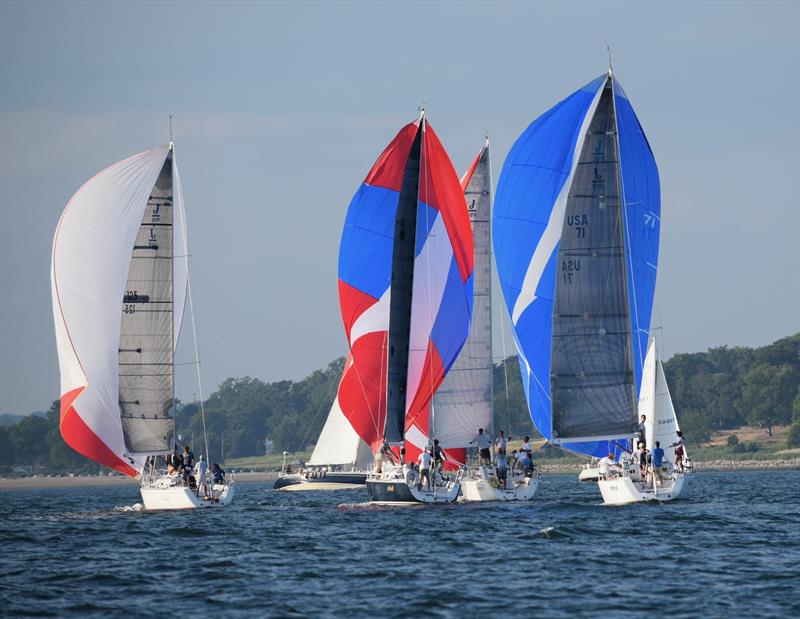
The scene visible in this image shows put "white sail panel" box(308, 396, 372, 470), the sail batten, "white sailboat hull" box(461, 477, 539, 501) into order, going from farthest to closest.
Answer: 1. "white sail panel" box(308, 396, 372, 470)
2. "white sailboat hull" box(461, 477, 539, 501)
3. the sail batten

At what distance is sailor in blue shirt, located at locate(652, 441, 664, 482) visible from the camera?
40250 mm

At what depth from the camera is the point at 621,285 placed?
41.1m

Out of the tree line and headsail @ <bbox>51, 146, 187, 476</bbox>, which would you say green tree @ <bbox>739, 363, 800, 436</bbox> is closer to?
the tree line

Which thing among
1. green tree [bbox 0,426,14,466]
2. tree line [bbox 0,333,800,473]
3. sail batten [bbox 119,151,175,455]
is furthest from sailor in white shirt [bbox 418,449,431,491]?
green tree [bbox 0,426,14,466]

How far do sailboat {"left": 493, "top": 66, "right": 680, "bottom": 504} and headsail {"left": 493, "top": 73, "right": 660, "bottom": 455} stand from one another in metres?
0.03

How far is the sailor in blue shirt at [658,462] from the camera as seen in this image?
40.2 meters

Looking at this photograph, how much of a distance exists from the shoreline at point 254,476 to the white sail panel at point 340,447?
36.2m

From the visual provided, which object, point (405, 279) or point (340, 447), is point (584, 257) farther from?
point (340, 447)

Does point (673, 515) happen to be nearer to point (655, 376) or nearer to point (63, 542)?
point (63, 542)

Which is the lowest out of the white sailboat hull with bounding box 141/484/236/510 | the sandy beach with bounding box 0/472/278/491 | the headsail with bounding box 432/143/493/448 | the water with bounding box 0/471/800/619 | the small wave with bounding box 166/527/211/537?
the water with bounding box 0/471/800/619

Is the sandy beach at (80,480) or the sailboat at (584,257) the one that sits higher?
the sailboat at (584,257)

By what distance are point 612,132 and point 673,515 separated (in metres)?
11.6

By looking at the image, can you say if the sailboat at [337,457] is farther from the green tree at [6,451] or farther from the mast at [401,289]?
the green tree at [6,451]

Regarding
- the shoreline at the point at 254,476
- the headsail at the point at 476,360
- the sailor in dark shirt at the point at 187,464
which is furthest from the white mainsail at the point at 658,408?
the shoreline at the point at 254,476
